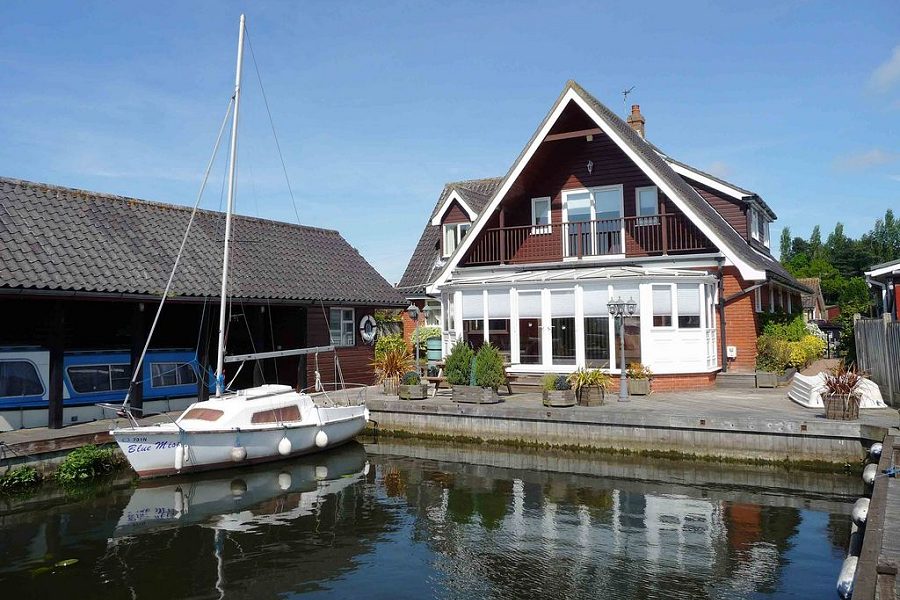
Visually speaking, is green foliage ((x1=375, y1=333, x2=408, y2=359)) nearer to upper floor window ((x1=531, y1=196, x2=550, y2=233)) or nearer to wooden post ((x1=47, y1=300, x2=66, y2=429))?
upper floor window ((x1=531, y1=196, x2=550, y2=233))

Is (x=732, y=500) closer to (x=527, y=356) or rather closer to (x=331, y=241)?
(x=527, y=356)

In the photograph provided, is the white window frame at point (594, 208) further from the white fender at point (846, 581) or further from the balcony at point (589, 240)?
the white fender at point (846, 581)

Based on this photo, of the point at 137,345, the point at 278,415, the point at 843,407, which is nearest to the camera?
the point at 843,407

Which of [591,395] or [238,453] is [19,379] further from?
[591,395]

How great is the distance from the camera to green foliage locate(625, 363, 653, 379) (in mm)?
18034

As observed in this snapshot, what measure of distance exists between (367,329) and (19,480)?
1176cm

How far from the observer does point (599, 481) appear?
13.2 meters

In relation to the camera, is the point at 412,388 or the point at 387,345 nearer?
the point at 412,388

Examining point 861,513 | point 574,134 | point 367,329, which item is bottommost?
point 861,513

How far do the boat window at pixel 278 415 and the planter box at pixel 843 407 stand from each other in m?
11.3

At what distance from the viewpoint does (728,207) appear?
23922 millimetres

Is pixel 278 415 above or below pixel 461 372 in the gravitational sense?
below

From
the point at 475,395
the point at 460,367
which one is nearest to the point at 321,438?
the point at 475,395

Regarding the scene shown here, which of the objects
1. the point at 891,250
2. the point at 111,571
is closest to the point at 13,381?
the point at 111,571
